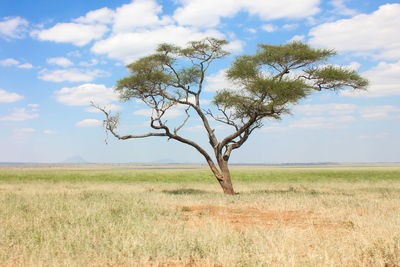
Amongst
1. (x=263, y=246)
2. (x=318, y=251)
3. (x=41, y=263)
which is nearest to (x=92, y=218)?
(x=41, y=263)

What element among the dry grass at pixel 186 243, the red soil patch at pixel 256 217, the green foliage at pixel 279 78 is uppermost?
the green foliage at pixel 279 78

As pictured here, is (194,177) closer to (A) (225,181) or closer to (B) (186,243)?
(A) (225,181)

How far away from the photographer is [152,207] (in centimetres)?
1523

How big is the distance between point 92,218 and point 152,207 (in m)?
3.91

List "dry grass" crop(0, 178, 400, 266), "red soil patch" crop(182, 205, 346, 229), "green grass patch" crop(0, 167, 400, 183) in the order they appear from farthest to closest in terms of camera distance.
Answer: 1. "green grass patch" crop(0, 167, 400, 183)
2. "red soil patch" crop(182, 205, 346, 229)
3. "dry grass" crop(0, 178, 400, 266)

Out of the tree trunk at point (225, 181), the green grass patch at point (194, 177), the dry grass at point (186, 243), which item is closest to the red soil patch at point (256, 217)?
the dry grass at point (186, 243)

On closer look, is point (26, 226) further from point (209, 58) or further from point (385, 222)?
point (209, 58)

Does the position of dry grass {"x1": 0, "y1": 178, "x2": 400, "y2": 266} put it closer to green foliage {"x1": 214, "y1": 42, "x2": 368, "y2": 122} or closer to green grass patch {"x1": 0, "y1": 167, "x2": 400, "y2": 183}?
green foliage {"x1": 214, "y1": 42, "x2": 368, "y2": 122}

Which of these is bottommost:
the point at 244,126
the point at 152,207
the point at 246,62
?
the point at 152,207

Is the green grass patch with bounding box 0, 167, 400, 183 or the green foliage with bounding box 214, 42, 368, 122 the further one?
the green grass patch with bounding box 0, 167, 400, 183

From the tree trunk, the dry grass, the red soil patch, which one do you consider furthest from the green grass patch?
the dry grass

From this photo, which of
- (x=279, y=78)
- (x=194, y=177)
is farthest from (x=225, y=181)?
(x=194, y=177)

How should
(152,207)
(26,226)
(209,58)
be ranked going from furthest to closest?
(209,58)
(152,207)
(26,226)

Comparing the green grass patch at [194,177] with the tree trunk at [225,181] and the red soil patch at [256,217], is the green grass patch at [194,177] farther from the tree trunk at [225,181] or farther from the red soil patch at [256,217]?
the red soil patch at [256,217]
